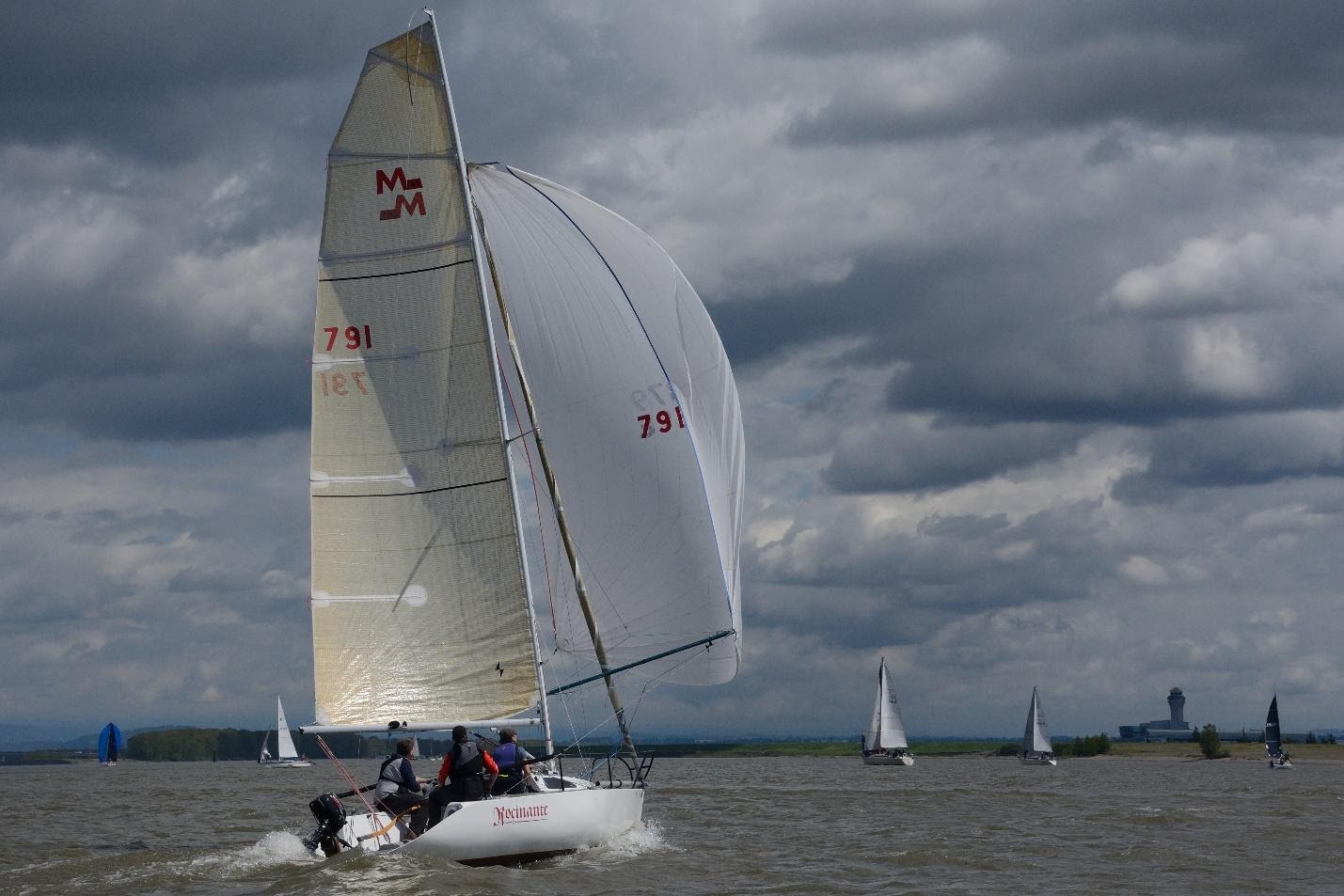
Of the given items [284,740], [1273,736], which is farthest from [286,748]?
[1273,736]

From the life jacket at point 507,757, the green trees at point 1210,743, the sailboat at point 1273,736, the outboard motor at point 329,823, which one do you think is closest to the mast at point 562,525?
the life jacket at point 507,757

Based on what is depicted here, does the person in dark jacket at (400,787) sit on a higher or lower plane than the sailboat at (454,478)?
lower

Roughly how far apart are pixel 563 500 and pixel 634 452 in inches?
59.8

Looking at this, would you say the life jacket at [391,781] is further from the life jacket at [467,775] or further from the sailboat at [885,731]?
the sailboat at [885,731]

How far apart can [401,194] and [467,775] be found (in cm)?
893

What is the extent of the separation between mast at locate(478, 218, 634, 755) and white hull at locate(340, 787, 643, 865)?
257cm

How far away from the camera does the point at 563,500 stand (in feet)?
84.3

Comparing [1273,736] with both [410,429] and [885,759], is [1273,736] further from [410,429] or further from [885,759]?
[410,429]

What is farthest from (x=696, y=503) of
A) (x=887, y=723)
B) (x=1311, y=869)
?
(x=887, y=723)

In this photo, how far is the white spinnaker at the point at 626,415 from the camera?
2508cm

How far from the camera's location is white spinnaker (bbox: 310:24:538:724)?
23.8 m

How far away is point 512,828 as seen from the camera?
69.3 ft

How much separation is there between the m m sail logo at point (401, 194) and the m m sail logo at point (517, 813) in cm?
923

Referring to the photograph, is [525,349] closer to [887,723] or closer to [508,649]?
[508,649]
